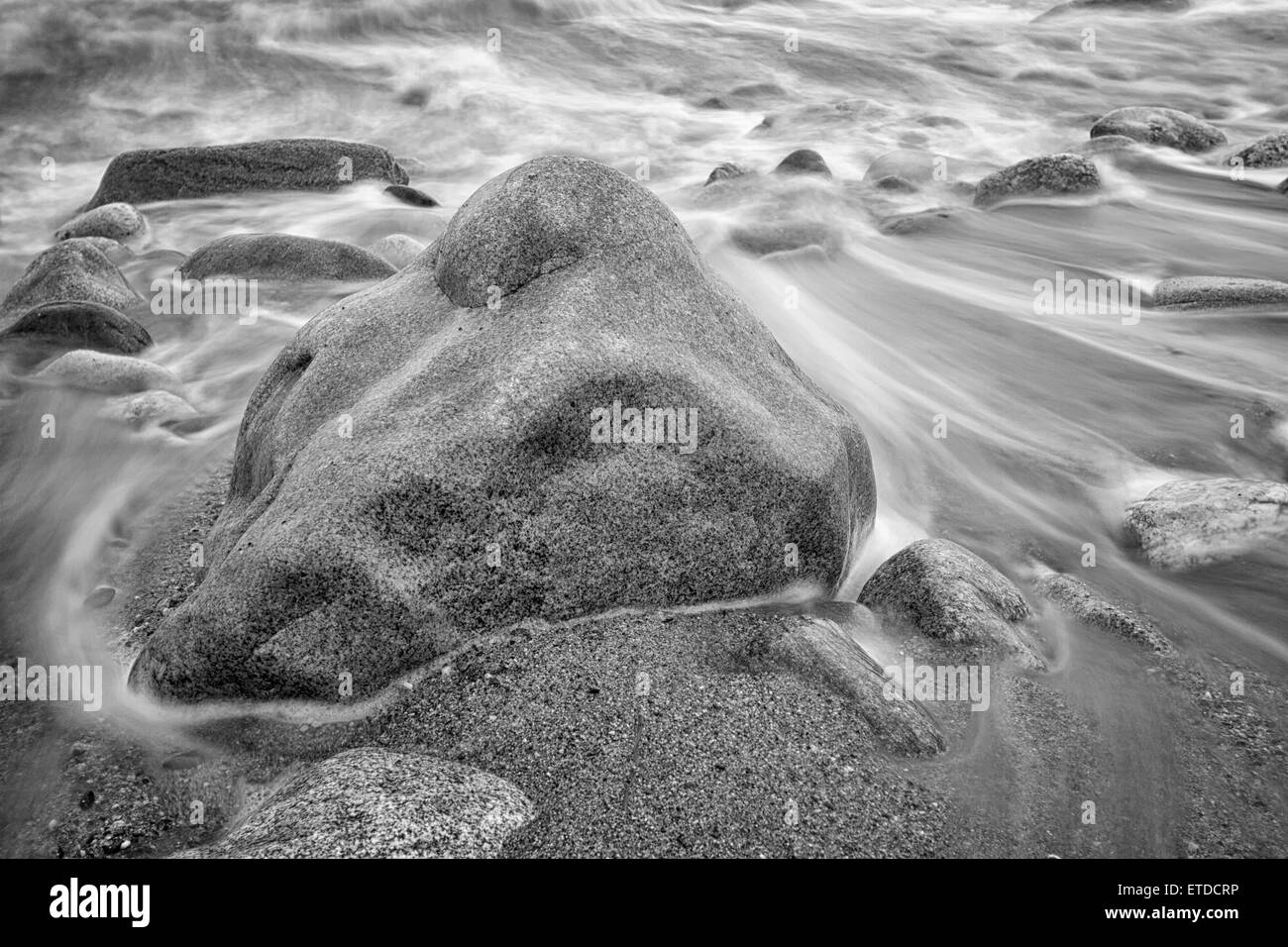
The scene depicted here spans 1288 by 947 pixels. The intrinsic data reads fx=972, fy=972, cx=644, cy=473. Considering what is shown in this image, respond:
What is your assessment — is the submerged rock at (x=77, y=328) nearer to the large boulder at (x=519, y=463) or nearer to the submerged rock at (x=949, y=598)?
the large boulder at (x=519, y=463)

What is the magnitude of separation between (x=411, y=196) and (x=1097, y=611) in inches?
294

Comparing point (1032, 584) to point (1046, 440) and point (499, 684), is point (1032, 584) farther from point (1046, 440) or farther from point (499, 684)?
point (499, 684)

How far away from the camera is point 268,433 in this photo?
3.91 metres

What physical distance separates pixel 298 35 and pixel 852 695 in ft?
45.8

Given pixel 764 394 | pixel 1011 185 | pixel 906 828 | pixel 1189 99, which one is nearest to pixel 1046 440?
pixel 764 394

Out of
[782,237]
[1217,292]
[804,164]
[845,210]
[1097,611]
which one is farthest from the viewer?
[804,164]

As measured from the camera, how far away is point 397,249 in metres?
7.66

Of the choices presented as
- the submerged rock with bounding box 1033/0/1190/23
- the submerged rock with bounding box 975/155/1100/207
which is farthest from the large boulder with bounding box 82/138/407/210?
the submerged rock with bounding box 1033/0/1190/23

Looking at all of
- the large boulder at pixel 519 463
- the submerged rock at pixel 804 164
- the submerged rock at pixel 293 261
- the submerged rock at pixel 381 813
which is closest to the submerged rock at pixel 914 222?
the submerged rock at pixel 804 164

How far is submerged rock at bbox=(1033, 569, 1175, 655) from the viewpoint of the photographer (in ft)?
12.0

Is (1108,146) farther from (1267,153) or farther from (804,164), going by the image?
(804,164)

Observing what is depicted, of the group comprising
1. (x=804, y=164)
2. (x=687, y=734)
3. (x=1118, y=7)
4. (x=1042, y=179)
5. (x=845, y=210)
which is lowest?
(x=687, y=734)

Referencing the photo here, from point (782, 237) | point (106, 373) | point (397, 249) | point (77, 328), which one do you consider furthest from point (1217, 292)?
point (77, 328)

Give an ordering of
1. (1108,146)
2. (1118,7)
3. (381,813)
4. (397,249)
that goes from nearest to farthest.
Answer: (381,813) < (397,249) < (1108,146) < (1118,7)
